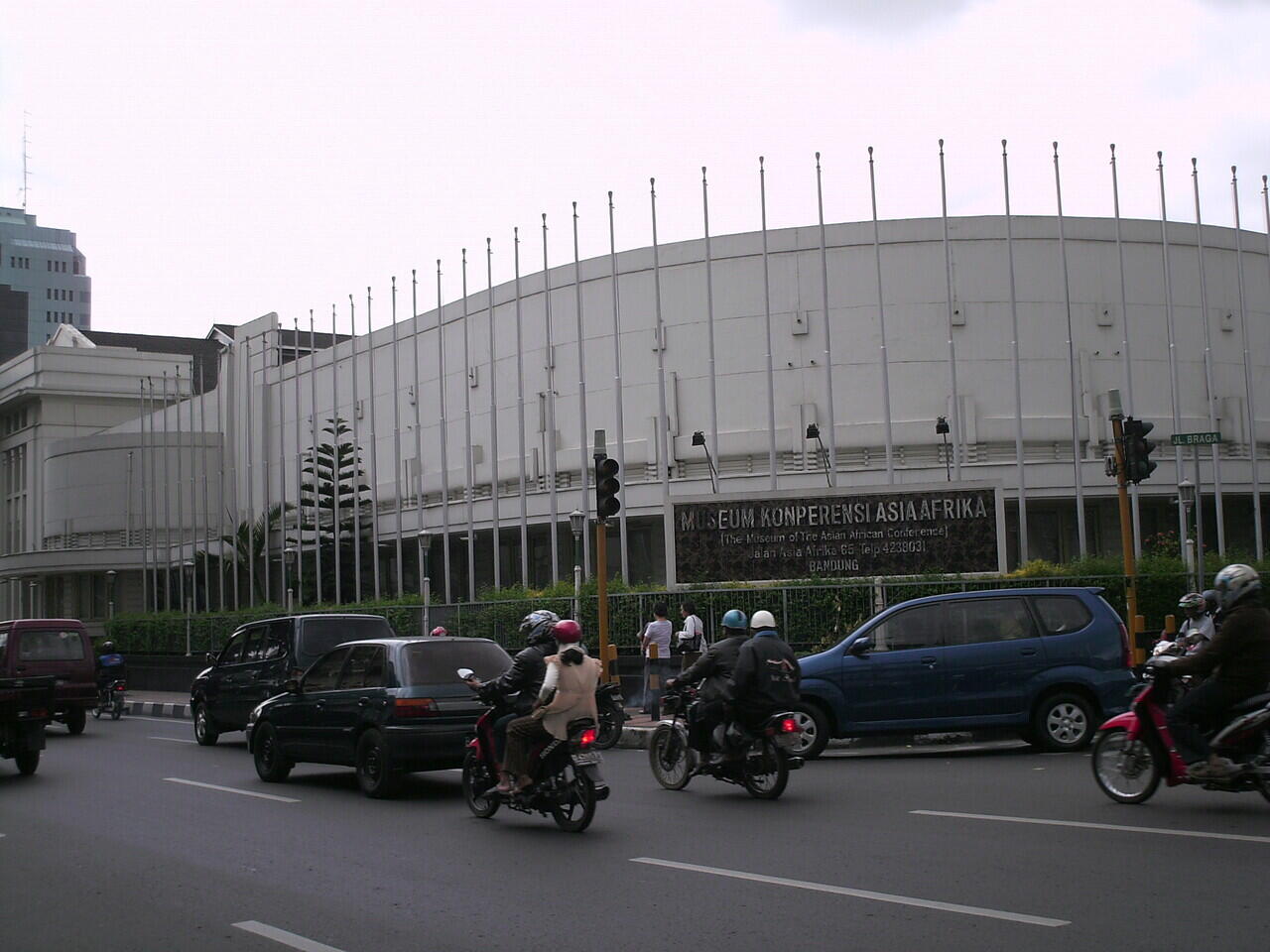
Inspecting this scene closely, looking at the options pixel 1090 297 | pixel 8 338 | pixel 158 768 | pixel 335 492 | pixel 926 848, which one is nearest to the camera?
pixel 926 848

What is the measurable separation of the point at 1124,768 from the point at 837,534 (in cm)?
1242

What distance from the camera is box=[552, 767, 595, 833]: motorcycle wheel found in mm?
9586

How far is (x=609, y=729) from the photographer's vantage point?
1689 cm

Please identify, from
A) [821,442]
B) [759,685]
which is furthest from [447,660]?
[821,442]

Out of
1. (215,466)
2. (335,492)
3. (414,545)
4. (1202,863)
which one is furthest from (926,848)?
(215,466)

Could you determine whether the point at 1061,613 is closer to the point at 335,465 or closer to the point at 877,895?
the point at 877,895

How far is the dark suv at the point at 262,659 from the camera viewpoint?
56.0ft

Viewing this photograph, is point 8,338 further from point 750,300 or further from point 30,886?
point 30,886

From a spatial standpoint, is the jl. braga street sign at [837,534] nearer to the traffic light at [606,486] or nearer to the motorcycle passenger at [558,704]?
the traffic light at [606,486]

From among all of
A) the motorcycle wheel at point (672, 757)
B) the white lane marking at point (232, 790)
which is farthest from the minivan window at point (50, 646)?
the motorcycle wheel at point (672, 757)

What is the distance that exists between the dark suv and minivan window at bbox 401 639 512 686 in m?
4.80

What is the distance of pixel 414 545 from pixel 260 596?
356 inches

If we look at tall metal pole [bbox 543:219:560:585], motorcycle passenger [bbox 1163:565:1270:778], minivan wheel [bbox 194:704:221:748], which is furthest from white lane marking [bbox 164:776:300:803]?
tall metal pole [bbox 543:219:560:585]

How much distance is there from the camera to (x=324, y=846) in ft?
30.4
